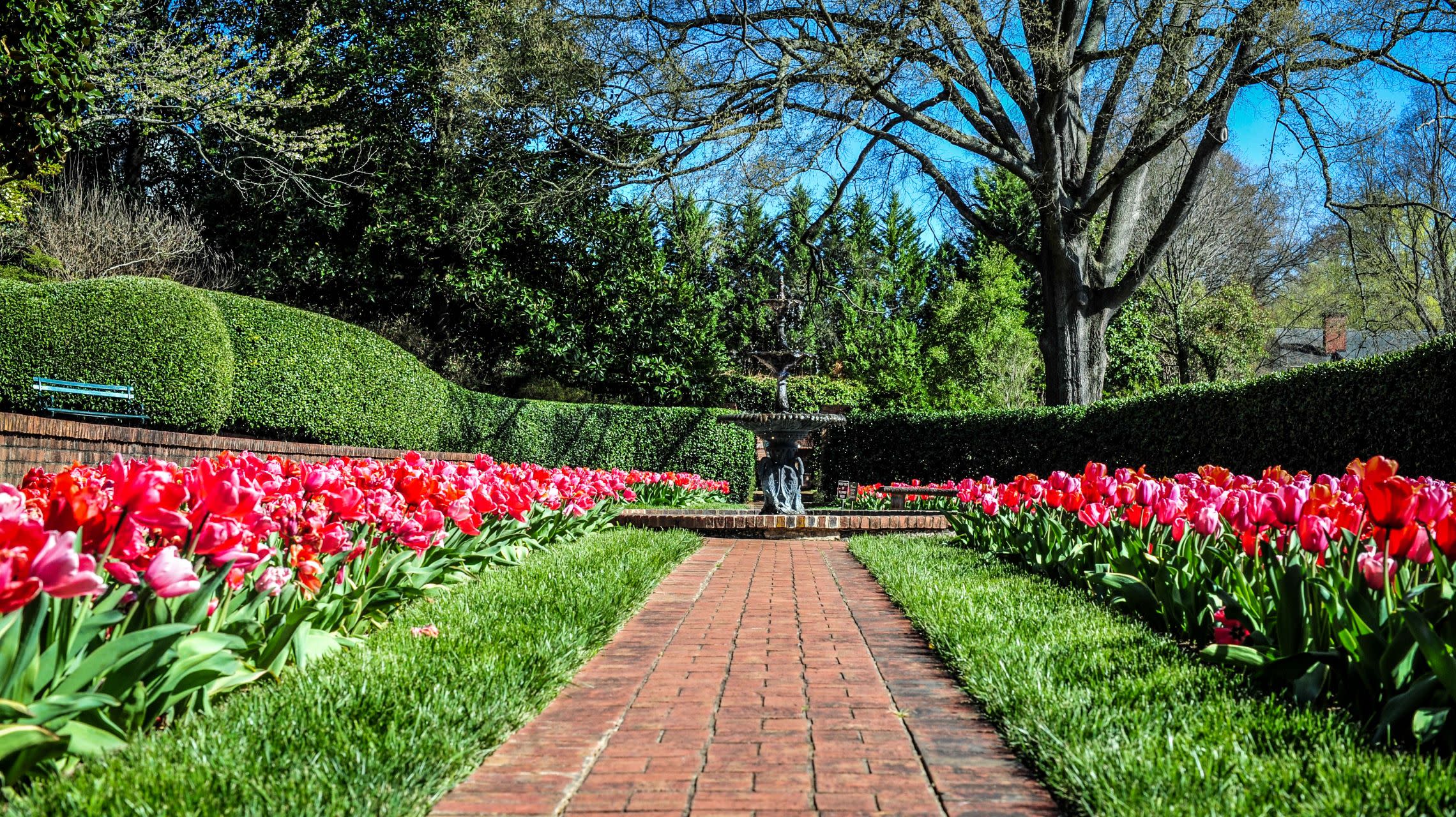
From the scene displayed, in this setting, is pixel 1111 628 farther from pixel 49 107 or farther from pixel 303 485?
pixel 49 107

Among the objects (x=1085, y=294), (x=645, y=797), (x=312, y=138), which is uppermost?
(x=312, y=138)

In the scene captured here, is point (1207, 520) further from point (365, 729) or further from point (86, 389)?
point (86, 389)

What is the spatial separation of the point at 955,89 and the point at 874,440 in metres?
7.05

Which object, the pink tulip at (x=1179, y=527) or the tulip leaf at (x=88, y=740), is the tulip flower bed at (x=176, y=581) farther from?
the pink tulip at (x=1179, y=527)

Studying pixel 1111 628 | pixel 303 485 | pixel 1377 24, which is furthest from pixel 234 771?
pixel 1377 24

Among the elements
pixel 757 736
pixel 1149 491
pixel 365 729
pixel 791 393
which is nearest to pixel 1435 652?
pixel 757 736

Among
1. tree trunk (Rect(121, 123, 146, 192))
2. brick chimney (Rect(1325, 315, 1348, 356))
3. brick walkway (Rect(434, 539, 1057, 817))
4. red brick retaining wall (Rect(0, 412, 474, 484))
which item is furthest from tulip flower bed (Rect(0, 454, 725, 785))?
brick chimney (Rect(1325, 315, 1348, 356))

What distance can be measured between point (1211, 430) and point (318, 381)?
36.8ft

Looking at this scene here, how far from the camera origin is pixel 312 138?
15062 mm

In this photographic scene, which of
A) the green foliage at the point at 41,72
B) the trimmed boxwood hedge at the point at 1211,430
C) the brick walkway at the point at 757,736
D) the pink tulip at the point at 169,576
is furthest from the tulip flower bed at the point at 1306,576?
the green foliage at the point at 41,72

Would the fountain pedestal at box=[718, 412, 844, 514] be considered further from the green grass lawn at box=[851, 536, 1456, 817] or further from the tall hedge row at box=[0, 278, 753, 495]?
the green grass lawn at box=[851, 536, 1456, 817]

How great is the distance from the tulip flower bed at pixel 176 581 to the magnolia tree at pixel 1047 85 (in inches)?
391

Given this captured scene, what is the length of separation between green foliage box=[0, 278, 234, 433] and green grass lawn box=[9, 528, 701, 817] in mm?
6525

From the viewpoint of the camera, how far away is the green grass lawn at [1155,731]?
214 centimetres
